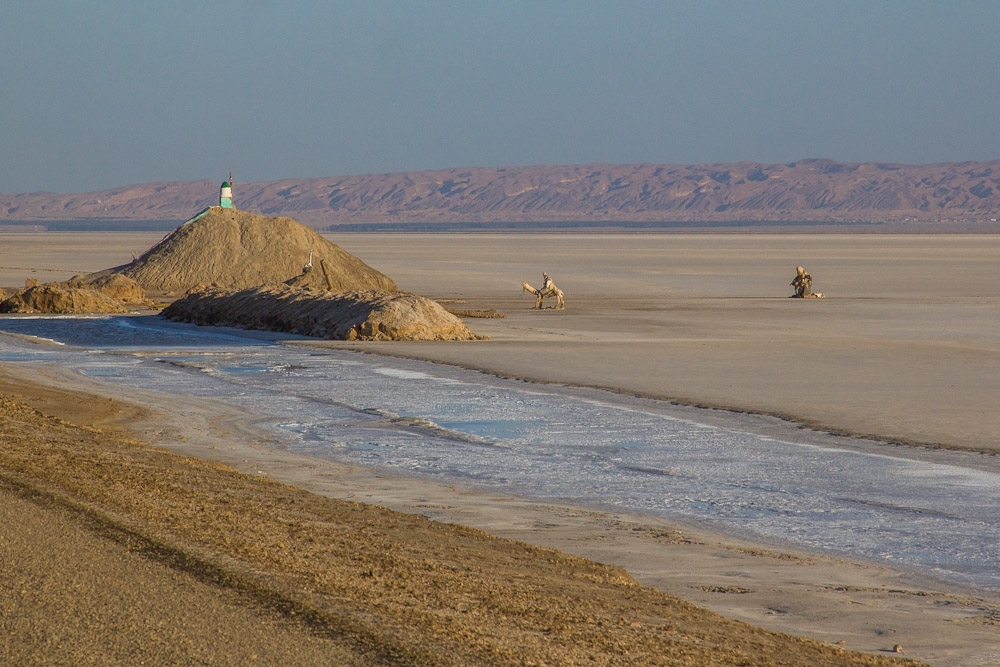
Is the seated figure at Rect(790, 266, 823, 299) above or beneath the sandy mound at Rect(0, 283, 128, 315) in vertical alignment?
above

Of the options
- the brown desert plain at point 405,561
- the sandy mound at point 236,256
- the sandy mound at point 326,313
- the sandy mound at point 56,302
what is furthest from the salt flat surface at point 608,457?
the sandy mound at point 236,256

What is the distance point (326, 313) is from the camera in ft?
69.2

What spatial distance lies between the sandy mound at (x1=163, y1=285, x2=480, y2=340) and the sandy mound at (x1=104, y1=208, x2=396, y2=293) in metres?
6.40

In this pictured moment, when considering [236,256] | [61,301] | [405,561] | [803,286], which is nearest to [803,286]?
[803,286]

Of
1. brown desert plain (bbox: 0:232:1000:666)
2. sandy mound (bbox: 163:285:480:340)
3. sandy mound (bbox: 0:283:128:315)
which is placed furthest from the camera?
sandy mound (bbox: 0:283:128:315)

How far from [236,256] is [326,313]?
1169 centimetres

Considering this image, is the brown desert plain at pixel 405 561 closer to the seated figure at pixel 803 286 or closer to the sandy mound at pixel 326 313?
the sandy mound at pixel 326 313

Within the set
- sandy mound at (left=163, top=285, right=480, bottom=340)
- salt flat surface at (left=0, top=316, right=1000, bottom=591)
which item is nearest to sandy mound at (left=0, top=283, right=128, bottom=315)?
sandy mound at (left=163, top=285, right=480, bottom=340)

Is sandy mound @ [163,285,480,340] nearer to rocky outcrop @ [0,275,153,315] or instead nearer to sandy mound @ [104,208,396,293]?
rocky outcrop @ [0,275,153,315]

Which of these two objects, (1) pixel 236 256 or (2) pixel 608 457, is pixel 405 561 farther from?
(1) pixel 236 256

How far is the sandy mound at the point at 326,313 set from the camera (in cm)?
1975

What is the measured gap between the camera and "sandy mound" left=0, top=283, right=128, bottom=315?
84.7 ft

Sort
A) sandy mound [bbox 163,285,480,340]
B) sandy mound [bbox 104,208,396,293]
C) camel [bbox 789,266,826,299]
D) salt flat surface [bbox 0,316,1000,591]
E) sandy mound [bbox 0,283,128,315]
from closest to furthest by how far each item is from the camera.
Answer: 1. salt flat surface [bbox 0,316,1000,591]
2. sandy mound [bbox 163,285,480,340]
3. sandy mound [bbox 0,283,128,315]
4. camel [bbox 789,266,826,299]
5. sandy mound [bbox 104,208,396,293]

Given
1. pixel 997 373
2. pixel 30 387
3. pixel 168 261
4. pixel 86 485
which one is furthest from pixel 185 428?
pixel 168 261
